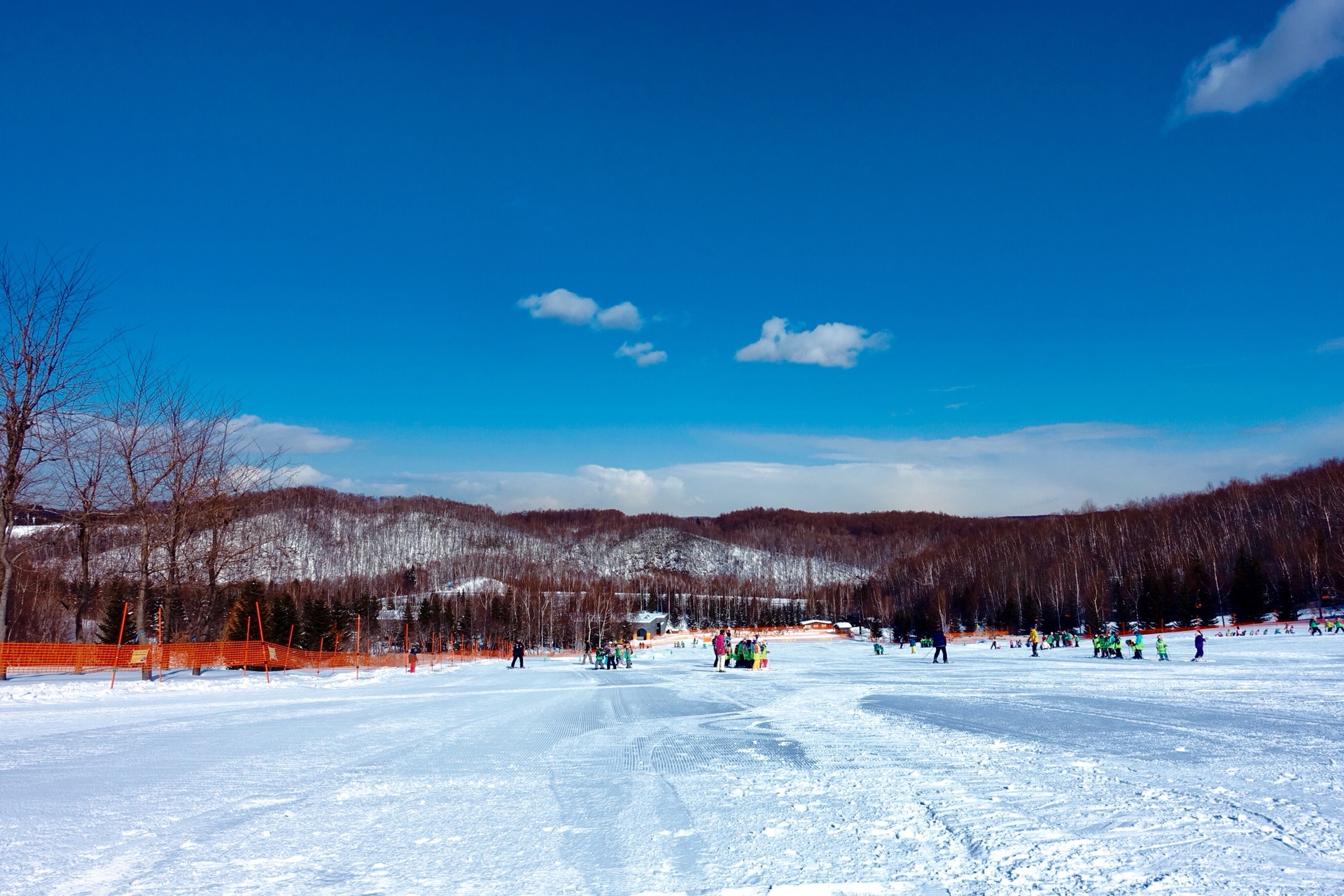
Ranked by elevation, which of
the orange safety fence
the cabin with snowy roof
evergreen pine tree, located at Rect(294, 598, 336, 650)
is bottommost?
the cabin with snowy roof

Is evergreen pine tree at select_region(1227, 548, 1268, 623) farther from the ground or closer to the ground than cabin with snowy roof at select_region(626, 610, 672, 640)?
farther from the ground

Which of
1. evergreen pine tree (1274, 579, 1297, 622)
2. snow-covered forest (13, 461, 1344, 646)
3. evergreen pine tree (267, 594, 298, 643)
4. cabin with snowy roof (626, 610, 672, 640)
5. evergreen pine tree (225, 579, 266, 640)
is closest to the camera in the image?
snow-covered forest (13, 461, 1344, 646)

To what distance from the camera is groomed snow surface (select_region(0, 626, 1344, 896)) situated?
4.13m

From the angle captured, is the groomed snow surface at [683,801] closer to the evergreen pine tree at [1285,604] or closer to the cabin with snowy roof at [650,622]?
the evergreen pine tree at [1285,604]

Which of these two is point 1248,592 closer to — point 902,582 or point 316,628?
point 902,582

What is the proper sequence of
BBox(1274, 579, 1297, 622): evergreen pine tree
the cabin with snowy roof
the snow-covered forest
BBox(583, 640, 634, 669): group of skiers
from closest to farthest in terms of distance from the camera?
1. the snow-covered forest
2. BBox(583, 640, 634, 669): group of skiers
3. BBox(1274, 579, 1297, 622): evergreen pine tree
4. the cabin with snowy roof

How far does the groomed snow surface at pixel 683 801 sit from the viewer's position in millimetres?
4133

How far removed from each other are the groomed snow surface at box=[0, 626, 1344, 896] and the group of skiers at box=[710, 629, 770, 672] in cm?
1639

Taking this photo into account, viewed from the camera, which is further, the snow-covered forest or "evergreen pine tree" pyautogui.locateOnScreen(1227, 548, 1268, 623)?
"evergreen pine tree" pyautogui.locateOnScreen(1227, 548, 1268, 623)

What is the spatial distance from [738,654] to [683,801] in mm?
24997

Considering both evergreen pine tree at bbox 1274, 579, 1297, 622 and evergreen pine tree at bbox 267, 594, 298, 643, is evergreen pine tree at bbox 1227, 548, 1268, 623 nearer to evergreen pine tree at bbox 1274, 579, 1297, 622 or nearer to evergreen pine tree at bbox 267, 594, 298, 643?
evergreen pine tree at bbox 1274, 579, 1297, 622

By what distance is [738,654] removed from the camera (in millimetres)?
30266

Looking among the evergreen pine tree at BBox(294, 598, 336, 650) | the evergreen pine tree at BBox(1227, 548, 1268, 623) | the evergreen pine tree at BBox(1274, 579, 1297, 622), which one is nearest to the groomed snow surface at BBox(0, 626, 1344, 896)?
the evergreen pine tree at BBox(294, 598, 336, 650)

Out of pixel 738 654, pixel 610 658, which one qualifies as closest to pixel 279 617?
pixel 610 658
